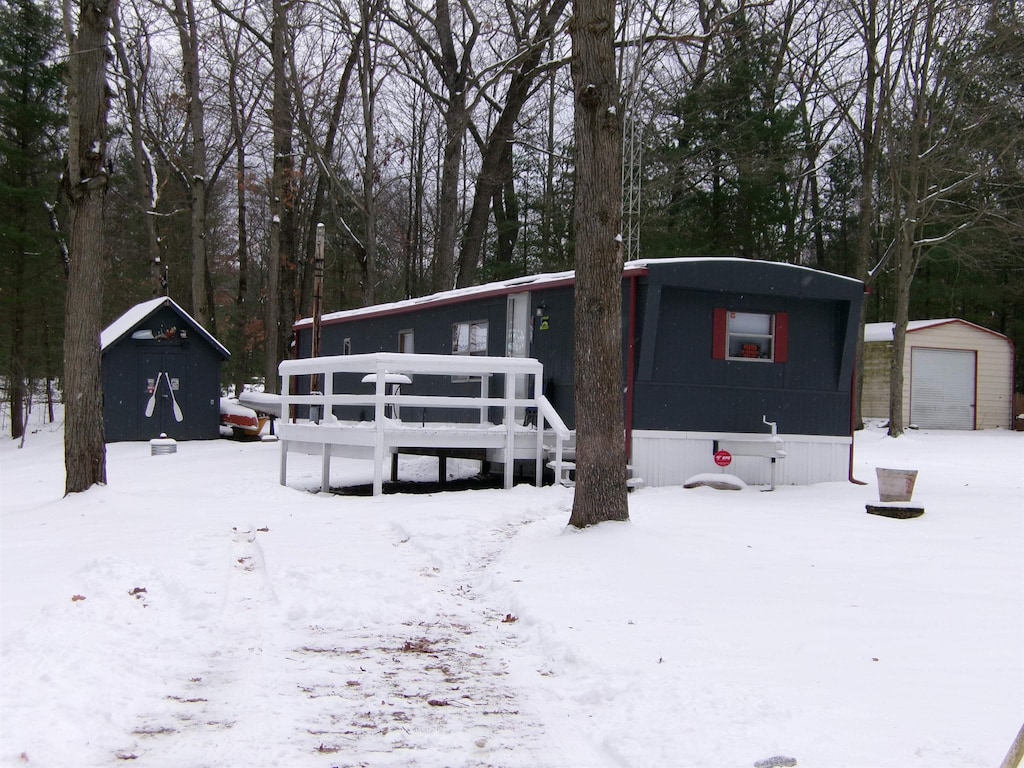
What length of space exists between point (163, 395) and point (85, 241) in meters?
9.65

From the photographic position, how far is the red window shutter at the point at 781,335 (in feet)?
41.5

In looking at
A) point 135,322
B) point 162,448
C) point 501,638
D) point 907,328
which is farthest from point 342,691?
point 907,328

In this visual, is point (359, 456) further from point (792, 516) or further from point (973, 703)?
point (973, 703)

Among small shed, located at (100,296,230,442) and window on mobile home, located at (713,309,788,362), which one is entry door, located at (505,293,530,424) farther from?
small shed, located at (100,296,230,442)

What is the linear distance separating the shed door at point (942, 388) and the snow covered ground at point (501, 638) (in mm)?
16706

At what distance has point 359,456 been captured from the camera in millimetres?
10820

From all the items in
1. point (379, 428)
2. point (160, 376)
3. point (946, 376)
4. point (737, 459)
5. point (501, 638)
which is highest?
point (946, 376)

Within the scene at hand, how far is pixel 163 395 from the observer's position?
1911cm

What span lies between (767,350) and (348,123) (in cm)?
1645

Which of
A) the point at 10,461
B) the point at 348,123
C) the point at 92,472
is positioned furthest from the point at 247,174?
the point at 92,472

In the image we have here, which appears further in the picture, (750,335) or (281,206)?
(281,206)

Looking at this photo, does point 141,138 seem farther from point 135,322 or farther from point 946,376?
point 946,376

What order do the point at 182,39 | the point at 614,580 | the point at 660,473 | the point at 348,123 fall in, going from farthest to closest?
the point at 348,123
the point at 182,39
the point at 660,473
the point at 614,580

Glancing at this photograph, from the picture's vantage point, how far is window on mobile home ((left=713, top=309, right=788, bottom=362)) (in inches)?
484
